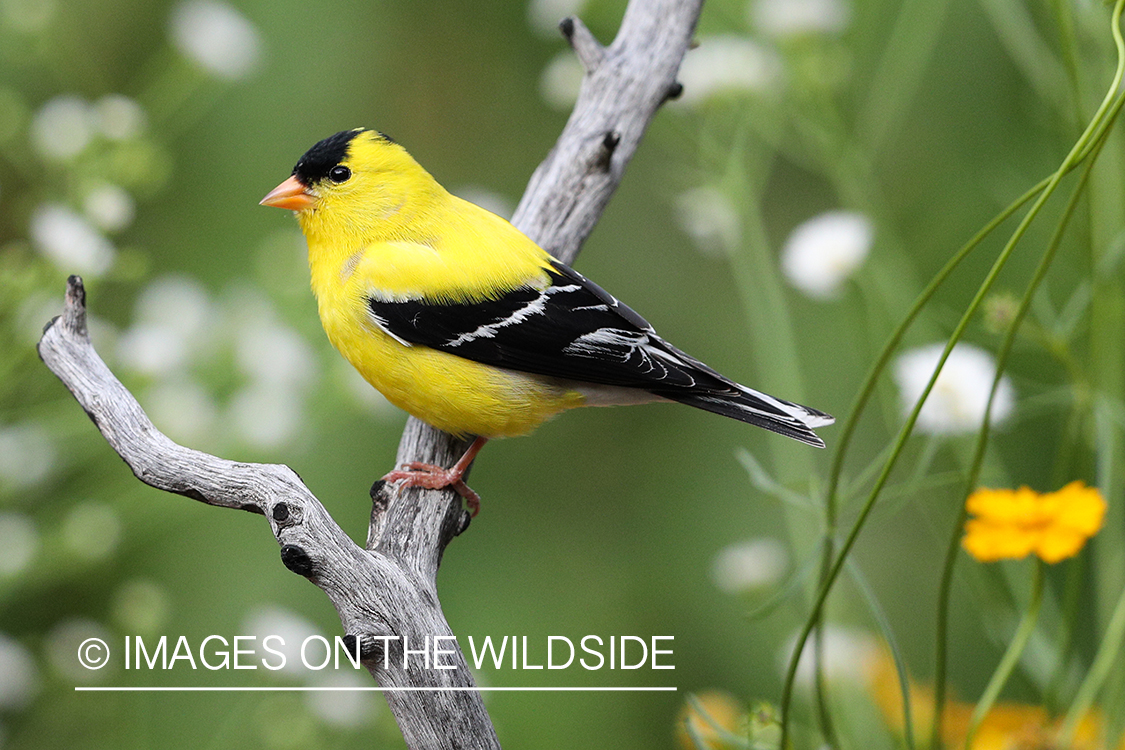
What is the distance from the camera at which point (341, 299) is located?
148 cm

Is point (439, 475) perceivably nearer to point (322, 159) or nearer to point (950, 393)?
point (322, 159)

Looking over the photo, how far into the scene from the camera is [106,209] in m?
1.58

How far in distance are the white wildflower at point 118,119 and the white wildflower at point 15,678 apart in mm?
926

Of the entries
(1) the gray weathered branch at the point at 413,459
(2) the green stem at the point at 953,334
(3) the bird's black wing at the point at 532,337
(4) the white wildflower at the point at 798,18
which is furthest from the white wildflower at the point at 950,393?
(4) the white wildflower at the point at 798,18

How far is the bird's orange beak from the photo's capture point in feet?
5.03

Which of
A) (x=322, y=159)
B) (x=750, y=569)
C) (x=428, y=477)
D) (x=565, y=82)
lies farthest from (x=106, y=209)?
(x=750, y=569)

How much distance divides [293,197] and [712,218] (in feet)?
2.76

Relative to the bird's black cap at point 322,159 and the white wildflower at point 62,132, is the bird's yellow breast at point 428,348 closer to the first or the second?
the bird's black cap at point 322,159

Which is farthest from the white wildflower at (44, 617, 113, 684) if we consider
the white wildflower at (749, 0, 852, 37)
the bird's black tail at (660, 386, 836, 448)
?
the white wildflower at (749, 0, 852, 37)

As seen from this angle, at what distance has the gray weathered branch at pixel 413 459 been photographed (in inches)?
43.4

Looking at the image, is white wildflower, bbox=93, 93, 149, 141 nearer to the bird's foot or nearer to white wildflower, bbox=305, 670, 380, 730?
the bird's foot

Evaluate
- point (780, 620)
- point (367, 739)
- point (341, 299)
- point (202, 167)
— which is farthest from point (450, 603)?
point (202, 167)

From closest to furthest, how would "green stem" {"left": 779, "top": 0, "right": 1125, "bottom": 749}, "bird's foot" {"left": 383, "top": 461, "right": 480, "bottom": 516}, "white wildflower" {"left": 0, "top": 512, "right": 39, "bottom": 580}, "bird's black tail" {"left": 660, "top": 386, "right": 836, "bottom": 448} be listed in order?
"green stem" {"left": 779, "top": 0, "right": 1125, "bottom": 749} < "bird's black tail" {"left": 660, "top": 386, "right": 836, "bottom": 448} < "bird's foot" {"left": 383, "top": 461, "right": 480, "bottom": 516} < "white wildflower" {"left": 0, "top": 512, "right": 39, "bottom": 580}

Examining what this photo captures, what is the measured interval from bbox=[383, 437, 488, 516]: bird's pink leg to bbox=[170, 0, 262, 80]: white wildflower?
91 centimetres
